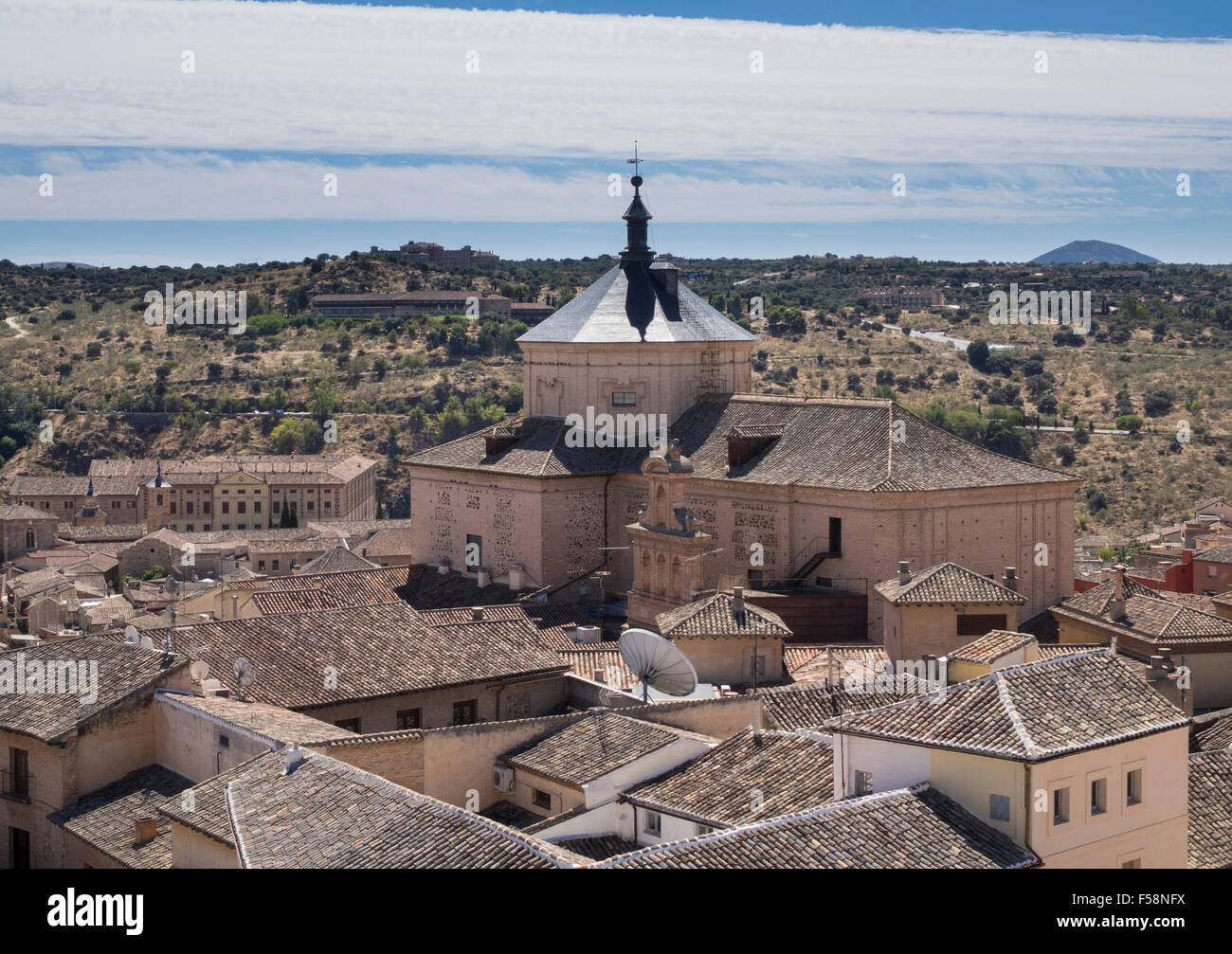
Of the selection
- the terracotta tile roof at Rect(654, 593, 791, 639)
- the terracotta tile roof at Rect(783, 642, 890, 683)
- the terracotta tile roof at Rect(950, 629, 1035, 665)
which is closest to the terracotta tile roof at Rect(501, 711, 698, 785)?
the terracotta tile roof at Rect(950, 629, 1035, 665)

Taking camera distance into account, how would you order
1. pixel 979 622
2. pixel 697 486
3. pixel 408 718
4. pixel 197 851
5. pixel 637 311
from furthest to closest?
pixel 637 311 < pixel 697 486 < pixel 979 622 < pixel 408 718 < pixel 197 851

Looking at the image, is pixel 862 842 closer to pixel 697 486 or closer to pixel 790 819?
pixel 790 819

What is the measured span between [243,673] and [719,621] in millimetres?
8229

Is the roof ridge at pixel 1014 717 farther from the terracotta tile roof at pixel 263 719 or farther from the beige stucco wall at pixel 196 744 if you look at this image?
the beige stucco wall at pixel 196 744

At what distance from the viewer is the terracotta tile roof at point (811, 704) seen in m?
24.8

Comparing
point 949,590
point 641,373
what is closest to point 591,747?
point 949,590

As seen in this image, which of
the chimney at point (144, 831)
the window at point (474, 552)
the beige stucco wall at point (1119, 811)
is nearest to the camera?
the beige stucco wall at point (1119, 811)

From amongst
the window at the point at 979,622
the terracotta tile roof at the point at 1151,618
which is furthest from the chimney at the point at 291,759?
the terracotta tile roof at the point at 1151,618

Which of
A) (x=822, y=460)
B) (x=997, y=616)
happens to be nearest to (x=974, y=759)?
(x=997, y=616)

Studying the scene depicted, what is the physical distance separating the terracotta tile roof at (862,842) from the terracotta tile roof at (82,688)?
9924 millimetres

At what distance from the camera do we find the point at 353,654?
2656 centimetres

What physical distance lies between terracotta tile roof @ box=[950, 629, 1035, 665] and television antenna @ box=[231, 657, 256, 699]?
10191 mm

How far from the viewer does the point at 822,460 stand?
3725 cm
